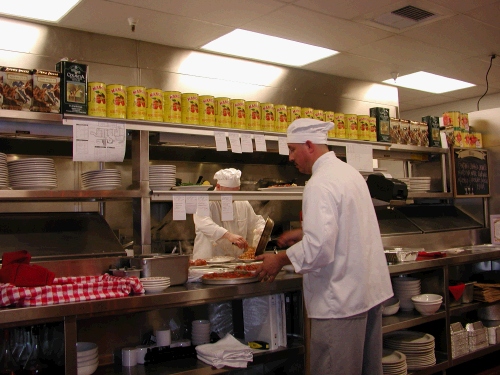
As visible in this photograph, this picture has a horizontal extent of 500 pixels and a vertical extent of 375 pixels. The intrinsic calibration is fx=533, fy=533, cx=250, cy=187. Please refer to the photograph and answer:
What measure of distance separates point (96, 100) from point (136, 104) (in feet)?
0.89

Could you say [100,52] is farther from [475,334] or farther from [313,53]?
[475,334]

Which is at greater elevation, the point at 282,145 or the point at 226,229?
the point at 282,145

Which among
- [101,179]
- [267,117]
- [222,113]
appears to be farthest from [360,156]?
[101,179]

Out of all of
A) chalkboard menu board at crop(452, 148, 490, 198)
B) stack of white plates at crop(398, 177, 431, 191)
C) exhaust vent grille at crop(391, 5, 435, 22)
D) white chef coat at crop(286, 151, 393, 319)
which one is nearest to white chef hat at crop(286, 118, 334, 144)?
white chef coat at crop(286, 151, 393, 319)

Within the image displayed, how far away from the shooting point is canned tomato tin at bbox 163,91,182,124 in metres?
3.62

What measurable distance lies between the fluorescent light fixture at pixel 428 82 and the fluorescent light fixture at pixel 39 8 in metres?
3.65

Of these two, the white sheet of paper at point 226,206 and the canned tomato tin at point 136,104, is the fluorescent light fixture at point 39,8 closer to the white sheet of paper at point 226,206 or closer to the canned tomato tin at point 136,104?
the canned tomato tin at point 136,104

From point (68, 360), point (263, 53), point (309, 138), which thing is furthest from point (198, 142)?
point (68, 360)

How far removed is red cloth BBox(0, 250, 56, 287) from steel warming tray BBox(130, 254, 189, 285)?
1.69 ft

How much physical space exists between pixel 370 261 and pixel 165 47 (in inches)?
105

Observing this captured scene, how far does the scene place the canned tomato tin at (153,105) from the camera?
352cm

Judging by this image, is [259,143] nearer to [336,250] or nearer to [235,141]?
[235,141]

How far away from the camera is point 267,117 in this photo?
4.13 meters

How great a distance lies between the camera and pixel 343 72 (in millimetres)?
5594
